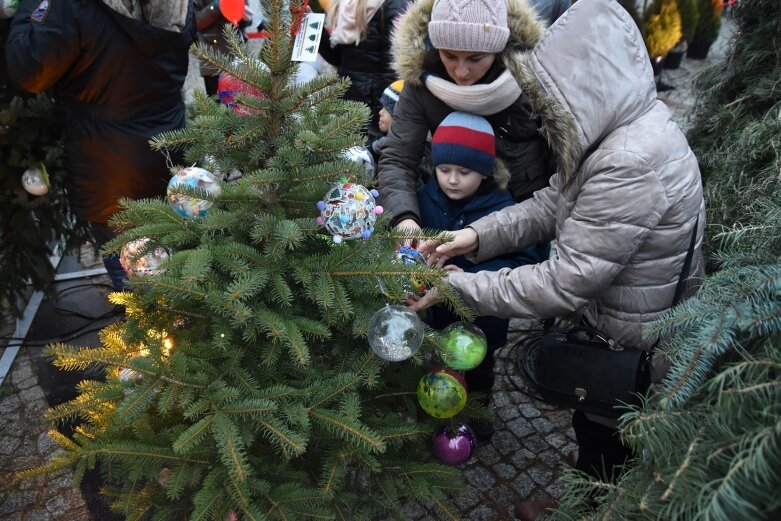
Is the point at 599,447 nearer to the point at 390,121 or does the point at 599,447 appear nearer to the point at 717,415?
the point at 717,415

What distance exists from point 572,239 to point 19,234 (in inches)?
128

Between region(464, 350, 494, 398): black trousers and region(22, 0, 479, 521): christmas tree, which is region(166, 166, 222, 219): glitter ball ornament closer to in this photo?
region(22, 0, 479, 521): christmas tree

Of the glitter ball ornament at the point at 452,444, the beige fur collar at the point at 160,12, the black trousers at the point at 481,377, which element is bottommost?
the black trousers at the point at 481,377

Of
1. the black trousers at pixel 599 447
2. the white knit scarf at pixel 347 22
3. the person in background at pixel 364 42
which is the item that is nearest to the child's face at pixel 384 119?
the person in background at pixel 364 42

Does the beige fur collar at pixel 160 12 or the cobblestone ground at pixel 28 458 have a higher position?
the beige fur collar at pixel 160 12

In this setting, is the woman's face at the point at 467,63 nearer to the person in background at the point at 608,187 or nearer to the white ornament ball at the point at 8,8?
the person in background at the point at 608,187

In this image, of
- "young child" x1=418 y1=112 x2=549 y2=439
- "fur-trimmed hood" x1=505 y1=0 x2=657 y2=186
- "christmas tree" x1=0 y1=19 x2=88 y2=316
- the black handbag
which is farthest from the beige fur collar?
the black handbag

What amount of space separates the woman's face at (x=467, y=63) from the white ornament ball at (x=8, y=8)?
2.15 meters

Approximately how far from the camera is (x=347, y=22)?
3666mm

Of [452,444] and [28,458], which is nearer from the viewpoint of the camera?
[452,444]

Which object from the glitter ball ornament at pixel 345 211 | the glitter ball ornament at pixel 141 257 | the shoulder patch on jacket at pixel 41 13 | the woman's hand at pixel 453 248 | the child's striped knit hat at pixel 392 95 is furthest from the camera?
the child's striped knit hat at pixel 392 95

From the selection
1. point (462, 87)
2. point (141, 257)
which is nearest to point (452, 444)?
point (141, 257)

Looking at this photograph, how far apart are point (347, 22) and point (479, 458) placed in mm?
2645

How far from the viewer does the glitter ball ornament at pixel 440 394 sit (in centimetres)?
222
